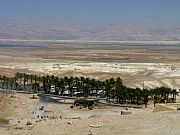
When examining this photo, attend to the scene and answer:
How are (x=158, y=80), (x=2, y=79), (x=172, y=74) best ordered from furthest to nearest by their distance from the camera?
(x=172, y=74), (x=158, y=80), (x=2, y=79)

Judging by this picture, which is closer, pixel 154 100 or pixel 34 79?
pixel 154 100

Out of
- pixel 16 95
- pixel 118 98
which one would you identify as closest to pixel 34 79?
pixel 16 95

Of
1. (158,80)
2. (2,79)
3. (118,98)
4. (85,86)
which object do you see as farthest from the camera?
(158,80)

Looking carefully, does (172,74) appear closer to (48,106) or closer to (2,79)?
(2,79)

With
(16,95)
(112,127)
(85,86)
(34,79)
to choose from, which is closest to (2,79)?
(34,79)

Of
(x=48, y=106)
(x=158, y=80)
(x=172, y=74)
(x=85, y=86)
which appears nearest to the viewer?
(x=48, y=106)

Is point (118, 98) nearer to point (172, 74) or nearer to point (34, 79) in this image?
point (34, 79)
